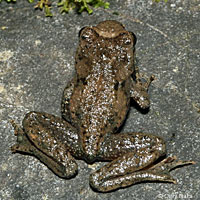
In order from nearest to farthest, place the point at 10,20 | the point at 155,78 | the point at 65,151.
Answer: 1. the point at 65,151
2. the point at 155,78
3. the point at 10,20

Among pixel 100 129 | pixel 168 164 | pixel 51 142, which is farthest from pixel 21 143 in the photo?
pixel 168 164

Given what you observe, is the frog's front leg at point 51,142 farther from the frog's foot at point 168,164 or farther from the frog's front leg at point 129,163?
the frog's foot at point 168,164

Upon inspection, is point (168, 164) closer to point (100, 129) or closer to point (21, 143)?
point (100, 129)

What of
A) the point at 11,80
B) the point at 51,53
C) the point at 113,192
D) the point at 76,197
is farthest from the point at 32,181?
the point at 51,53

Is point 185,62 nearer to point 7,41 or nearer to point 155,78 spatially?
point 155,78

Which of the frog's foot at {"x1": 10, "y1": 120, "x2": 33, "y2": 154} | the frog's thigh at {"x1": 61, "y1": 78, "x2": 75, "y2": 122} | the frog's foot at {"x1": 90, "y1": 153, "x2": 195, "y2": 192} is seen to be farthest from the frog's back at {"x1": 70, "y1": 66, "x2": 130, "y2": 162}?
the frog's foot at {"x1": 10, "y1": 120, "x2": 33, "y2": 154}

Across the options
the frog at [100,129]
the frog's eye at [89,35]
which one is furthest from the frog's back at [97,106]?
the frog's eye at [89,35]
